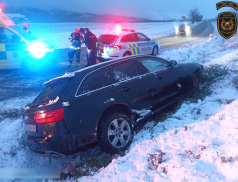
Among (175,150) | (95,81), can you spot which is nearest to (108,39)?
(95,81)

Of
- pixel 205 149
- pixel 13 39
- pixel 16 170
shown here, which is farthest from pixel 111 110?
pixel 13 39

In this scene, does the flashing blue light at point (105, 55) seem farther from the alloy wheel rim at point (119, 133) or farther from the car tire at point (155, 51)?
the alloy wheel rim at point (119, 133)

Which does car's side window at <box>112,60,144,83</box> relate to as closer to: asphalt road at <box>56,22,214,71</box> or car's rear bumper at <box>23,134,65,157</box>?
car's rear bumper at <box>23,134,65,157</box>

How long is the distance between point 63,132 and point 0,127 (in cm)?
238

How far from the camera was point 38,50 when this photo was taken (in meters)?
8.75

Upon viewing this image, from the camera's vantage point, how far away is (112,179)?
110 inches

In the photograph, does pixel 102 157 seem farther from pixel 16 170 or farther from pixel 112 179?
pixel 16 170

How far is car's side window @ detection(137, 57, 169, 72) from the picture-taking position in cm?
466

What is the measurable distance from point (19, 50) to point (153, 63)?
231 inches

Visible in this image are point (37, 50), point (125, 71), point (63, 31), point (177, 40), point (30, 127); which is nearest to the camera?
point (30, 127)

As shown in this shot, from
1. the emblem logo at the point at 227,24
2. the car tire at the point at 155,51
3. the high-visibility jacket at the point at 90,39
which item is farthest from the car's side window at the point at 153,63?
the car tire at the point at 155,51

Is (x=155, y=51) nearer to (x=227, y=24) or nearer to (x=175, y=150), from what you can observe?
(x=227, y=24)

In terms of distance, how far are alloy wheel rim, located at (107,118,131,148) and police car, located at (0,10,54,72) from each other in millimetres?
6368

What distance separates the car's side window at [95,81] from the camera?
11.6 ft
